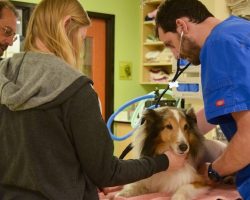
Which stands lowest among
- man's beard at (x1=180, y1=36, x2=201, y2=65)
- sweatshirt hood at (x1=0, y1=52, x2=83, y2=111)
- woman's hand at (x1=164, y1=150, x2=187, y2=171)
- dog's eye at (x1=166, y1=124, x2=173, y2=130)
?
woman's hand at (x1=164, y1=150, x2=187, y2=171)

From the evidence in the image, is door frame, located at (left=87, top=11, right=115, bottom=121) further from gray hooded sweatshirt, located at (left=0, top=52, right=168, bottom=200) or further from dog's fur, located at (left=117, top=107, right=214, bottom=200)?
gray hooded sweatshirt, located at (left=0, top=52, right=168, bottom=200)

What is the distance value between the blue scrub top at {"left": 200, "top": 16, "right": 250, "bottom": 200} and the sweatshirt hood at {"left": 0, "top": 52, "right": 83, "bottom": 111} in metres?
0.45

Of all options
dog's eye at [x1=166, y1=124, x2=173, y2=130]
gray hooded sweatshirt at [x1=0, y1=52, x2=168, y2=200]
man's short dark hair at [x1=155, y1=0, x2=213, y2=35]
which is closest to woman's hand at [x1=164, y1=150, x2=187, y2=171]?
dog's eye at [x1=166, y1=124, x2=173, y2=130]

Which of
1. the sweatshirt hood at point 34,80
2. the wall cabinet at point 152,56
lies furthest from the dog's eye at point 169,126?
the wall cabinet at point 152,56

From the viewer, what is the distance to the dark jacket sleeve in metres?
1.12

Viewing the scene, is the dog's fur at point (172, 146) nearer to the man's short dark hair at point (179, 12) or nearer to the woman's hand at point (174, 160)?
the woman's hand at point (174, 160)

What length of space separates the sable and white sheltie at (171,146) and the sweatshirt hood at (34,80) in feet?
2.53

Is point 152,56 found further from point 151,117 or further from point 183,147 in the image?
point 183,147

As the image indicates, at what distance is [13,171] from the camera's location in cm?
120

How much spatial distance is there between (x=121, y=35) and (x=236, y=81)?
4.24 meters

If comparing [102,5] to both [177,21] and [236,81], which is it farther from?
[236,81]

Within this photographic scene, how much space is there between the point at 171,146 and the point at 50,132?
30.3 inches

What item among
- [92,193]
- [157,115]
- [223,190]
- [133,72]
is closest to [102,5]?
[133,72]

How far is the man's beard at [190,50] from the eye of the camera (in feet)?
4.82
